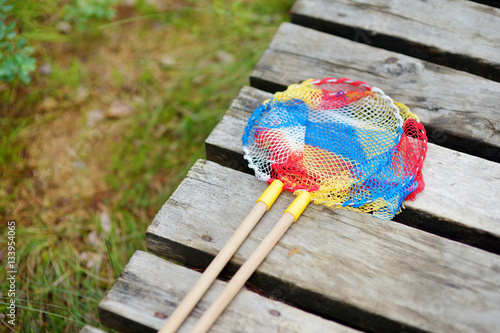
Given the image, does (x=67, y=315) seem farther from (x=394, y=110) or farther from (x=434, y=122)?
(x=434, y=122)

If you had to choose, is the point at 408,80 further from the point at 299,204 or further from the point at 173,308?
the point at 173,308

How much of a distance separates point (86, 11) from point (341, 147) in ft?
7.35

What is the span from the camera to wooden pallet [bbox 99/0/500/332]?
135 centimetres

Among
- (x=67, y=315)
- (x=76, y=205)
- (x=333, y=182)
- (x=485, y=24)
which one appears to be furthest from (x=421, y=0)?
(x=67, y=315)

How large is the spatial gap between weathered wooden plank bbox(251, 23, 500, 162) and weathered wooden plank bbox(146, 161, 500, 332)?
0.54 meters

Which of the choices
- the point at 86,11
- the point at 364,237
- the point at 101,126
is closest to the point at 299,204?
the point at 364,237

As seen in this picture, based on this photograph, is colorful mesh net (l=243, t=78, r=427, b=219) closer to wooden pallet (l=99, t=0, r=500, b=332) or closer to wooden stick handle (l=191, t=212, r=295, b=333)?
wooden pallet (l=99, t=0, r=500, b=332)

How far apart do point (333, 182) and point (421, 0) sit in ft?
4.34

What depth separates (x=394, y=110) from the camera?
1733 mm

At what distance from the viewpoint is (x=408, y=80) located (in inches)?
77.9

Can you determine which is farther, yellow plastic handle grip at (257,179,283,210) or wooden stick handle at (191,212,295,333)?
yellow plastic handle grip at (257,179,283,210)

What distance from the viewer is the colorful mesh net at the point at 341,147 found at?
1.56 meters

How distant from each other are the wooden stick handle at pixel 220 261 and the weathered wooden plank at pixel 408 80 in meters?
0.72

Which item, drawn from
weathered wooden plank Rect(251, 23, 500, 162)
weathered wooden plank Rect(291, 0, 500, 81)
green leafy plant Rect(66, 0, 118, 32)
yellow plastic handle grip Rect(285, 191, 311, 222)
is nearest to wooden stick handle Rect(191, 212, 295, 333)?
yellow plastic handle grip Rect(285, 191, 311, 222)
